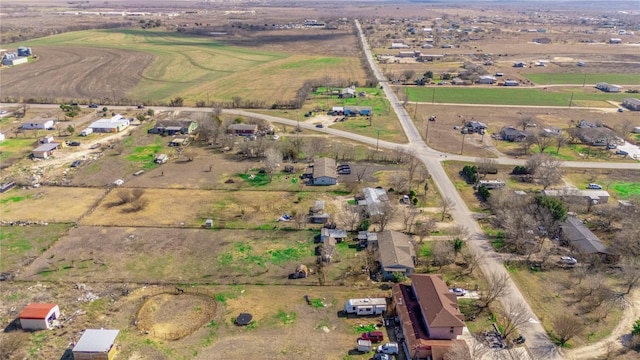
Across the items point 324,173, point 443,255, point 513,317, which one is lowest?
point 513,317

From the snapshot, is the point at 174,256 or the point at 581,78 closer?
the point at 174,256

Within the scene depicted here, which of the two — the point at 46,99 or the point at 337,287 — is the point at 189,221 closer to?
the point at 337,287

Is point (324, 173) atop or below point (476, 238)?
atop

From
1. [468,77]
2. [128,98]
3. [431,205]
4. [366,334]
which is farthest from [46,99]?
[468,77]

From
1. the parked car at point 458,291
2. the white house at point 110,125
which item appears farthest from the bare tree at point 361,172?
the white house at point 110,125

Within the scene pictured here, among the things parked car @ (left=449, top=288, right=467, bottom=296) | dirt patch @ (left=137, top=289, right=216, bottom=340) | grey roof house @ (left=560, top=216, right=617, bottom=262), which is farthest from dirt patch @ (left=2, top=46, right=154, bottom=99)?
grey roof house @ (left=560, top=216, right=617, bottom=262)

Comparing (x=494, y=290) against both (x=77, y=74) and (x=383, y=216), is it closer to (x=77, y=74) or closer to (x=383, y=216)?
(x=383, y=216)

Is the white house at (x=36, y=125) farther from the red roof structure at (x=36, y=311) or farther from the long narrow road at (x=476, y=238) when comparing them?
the long narrow road at (x=476, y=238)

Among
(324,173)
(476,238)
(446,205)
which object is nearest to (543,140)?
(446,205)
